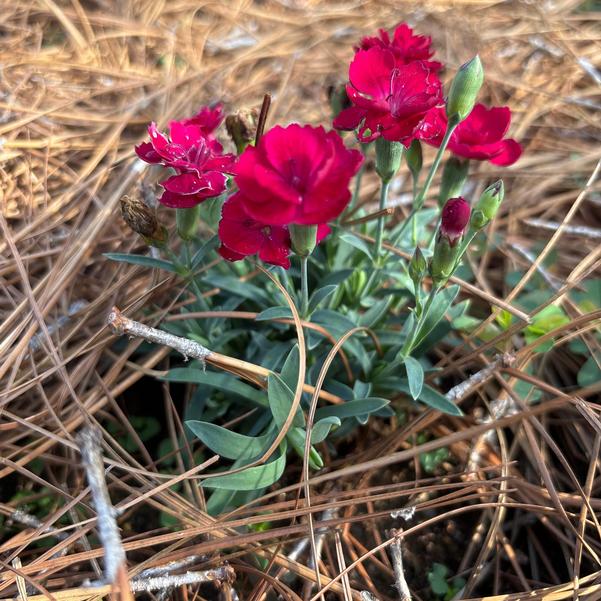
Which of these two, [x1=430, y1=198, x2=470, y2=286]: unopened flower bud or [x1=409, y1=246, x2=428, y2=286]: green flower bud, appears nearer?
[x1=430, y1=198, x2=470, y2=286]: unopened flower bud

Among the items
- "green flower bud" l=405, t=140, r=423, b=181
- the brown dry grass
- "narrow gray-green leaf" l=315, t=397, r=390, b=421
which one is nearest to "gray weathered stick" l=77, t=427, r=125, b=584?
the brown dry grass

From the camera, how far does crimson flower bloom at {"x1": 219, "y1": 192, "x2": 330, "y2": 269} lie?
1.05 meters

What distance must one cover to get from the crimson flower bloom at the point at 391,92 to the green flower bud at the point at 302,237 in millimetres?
240

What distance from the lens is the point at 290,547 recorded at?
1.26m

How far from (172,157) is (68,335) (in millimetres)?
614

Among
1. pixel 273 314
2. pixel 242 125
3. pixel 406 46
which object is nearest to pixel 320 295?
pixel 273 314

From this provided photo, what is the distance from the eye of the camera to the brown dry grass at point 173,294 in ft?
3.97

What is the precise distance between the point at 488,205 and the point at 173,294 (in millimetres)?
869

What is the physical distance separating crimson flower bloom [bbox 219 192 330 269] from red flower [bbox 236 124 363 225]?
0.44ft

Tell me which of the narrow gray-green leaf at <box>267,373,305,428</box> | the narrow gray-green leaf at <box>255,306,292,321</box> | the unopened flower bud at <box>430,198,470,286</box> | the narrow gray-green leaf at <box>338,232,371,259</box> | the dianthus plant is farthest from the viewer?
the narrow gray-green leaf at <box>338,232,371,259</box>

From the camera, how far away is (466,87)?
3.65 feet

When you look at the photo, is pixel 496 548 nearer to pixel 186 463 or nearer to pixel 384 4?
pixel 186 463

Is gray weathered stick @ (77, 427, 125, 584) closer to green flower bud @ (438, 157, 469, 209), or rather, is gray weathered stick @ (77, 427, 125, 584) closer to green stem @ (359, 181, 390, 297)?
green stem @ (359, 181, 390, 297)

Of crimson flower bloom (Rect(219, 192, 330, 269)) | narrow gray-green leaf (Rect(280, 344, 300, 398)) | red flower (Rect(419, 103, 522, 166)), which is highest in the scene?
red flower (Rect(419, 103, 522, 166))
